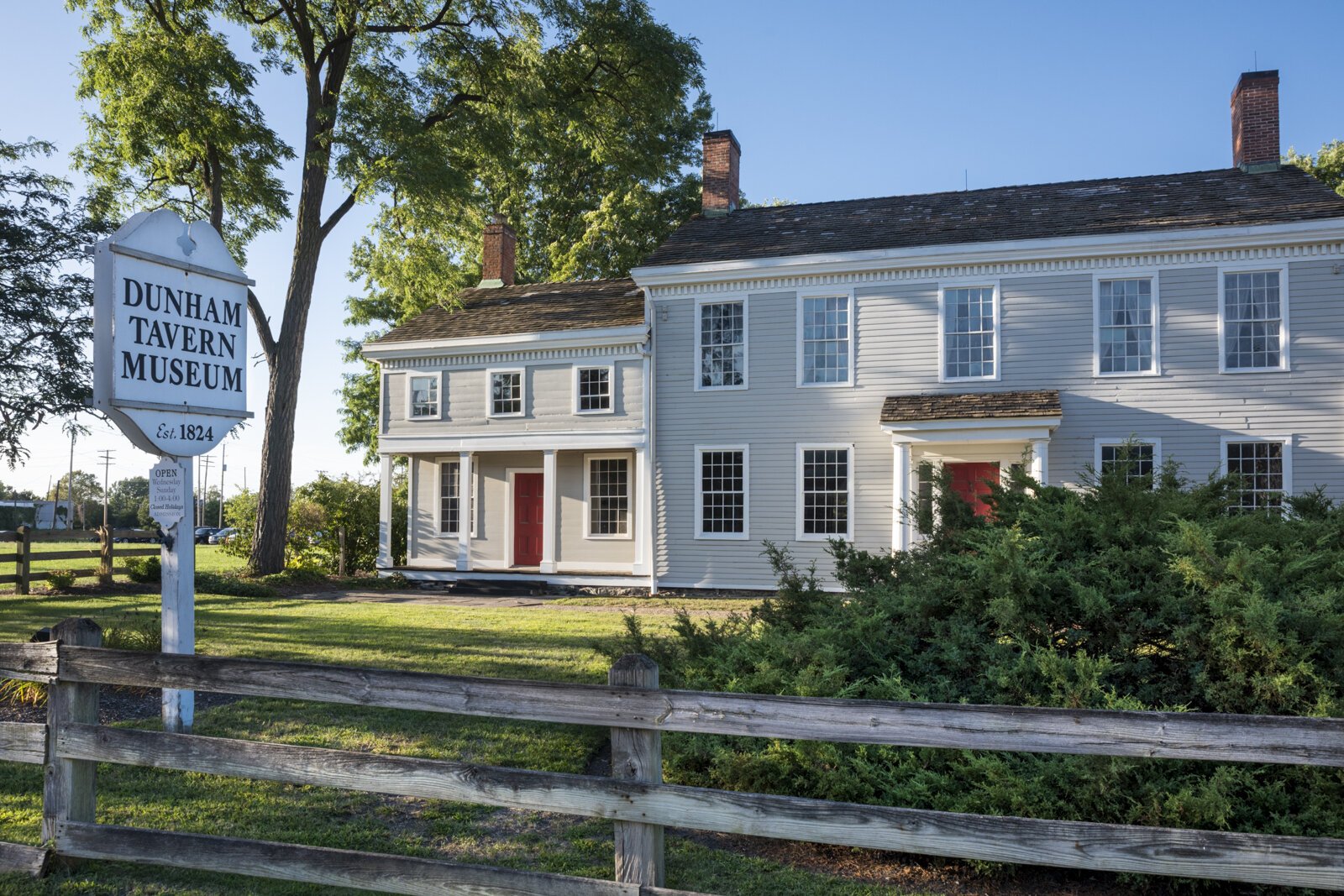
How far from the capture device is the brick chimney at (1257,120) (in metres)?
18.9

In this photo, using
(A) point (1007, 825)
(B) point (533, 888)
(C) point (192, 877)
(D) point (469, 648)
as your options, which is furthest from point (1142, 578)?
(D) point (469, 648)

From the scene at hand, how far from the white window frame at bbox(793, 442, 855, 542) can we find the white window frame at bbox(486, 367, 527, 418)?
22.2 ft

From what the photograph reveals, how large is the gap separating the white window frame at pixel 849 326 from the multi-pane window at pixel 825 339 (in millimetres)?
29

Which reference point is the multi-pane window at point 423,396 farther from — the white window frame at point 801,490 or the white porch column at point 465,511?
the white window frame at point 801,490

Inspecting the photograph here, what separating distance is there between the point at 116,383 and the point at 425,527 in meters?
18.1

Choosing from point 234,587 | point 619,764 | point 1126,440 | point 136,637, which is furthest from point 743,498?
Result: point 619,764

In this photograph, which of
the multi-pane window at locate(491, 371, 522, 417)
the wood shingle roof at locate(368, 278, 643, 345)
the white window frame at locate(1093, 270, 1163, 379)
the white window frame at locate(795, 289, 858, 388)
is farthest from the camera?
the multi-pane window at locate(491, 371, 522, 417)

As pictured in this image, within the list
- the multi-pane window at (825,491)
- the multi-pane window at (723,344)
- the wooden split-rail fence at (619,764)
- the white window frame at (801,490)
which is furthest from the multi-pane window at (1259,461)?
the wooden split-rail fence at (619,764)

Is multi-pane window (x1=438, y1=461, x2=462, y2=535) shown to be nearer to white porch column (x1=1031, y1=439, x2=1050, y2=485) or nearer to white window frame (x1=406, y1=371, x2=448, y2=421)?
white window frame (x1=406, y1=371, x2=448, y2=421)

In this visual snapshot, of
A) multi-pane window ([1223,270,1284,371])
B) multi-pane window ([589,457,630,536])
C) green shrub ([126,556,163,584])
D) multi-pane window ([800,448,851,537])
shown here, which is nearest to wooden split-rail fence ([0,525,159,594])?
green shrub ([126,556,163,584])

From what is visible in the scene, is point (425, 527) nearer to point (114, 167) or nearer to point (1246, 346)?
point (114, 167)

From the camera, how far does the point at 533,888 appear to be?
12.8 feet

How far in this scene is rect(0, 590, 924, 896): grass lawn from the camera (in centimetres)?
474

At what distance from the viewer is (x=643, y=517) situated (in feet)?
68.7
